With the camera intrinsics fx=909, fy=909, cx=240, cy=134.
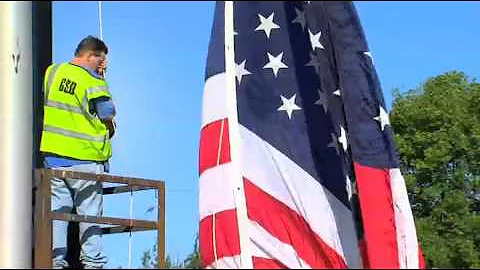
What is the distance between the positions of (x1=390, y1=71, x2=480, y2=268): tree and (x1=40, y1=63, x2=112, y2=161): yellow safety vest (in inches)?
187

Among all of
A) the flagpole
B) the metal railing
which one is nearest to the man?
the metal railing

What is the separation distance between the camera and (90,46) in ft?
18.8

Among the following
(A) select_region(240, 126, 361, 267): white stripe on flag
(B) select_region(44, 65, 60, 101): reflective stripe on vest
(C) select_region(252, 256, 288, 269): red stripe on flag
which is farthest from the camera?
(B) select_region(44, 65, 60, 101): reflective stripe on vest

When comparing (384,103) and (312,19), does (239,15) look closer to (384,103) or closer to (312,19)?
(312,19)

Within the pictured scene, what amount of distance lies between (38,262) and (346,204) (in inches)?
67.5

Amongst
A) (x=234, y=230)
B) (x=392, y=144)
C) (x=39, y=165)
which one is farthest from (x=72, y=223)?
(x=392, y=144)

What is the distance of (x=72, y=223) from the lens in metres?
5.52

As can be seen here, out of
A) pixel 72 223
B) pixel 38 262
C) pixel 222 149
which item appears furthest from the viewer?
pixel 72 223

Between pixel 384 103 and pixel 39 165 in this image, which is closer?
pixel 384 103

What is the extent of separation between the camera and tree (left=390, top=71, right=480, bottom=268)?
1027 centimetres

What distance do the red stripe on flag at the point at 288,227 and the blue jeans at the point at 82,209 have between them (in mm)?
→ 1109

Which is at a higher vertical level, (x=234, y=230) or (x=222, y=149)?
(x=222, y=149)

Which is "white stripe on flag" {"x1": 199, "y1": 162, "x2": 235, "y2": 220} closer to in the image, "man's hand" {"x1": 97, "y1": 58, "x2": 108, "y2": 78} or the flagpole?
the flagpole

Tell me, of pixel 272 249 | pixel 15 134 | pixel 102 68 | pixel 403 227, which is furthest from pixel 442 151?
pixel 15 134
